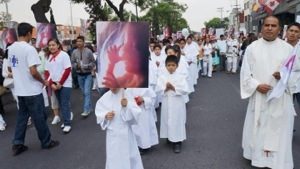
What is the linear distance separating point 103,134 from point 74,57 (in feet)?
7.34

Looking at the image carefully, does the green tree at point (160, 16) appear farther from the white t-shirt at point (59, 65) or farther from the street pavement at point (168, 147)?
the white t-shirt at point (59, 65)

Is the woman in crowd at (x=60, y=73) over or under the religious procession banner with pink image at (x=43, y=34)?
under

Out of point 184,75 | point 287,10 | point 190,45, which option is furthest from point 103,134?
point 287,10

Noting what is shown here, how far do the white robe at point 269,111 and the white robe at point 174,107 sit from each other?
1258 millimetres

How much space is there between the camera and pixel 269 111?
434 cm

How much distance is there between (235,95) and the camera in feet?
32.8

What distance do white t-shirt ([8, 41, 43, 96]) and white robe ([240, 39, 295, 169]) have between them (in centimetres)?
314

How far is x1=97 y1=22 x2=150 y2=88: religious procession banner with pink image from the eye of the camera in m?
3.62

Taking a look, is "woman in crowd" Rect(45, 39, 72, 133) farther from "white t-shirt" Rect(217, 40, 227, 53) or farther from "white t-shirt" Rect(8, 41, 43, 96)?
"white t-shirt" Rect(217, 40, 227, 53)

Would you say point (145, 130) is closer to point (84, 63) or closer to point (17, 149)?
point (17, 149)

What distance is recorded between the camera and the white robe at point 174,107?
17.8 ft

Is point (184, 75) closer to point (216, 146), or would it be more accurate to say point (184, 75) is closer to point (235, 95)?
point (216, 146)

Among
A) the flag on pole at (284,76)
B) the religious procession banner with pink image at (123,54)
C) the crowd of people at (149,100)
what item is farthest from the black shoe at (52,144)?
the flag on pole at (284,76)

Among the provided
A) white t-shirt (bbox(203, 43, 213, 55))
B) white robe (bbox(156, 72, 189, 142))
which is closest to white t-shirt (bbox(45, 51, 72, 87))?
white robe (bbox(156, 72, 189, 142))
